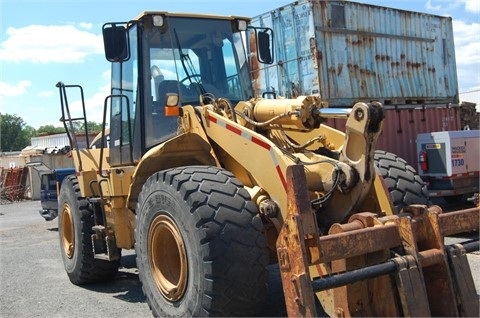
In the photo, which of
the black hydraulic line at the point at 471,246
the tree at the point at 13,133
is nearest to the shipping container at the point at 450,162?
the black hydraulic line at the point at 471,246

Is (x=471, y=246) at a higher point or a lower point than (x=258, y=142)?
lower

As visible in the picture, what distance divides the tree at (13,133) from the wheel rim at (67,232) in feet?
244

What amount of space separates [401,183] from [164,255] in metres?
2.19

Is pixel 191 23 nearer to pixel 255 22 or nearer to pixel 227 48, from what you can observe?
pixel 227 48

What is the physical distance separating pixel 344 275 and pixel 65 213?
4.92 metres

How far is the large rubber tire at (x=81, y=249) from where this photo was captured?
665 centimetres

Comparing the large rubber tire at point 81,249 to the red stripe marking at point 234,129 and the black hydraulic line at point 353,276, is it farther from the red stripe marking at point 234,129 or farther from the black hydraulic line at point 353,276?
the black hydraulic line at point 353,276

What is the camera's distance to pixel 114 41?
5543mm

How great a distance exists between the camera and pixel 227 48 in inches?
237

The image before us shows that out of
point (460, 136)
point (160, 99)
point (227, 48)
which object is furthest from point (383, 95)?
point (160, 99)

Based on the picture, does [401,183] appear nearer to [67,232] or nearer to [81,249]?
[81,249]

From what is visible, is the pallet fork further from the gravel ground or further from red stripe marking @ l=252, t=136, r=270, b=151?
the gravel ground

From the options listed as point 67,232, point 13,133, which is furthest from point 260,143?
point 13,133

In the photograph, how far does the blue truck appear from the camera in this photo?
13.7 meters
